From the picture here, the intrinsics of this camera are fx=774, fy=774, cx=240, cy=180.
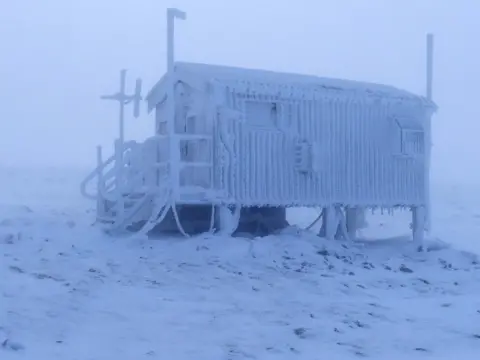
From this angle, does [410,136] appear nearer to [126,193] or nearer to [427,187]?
[427,187]

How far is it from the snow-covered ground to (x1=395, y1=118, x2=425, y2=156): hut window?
11.5 ft

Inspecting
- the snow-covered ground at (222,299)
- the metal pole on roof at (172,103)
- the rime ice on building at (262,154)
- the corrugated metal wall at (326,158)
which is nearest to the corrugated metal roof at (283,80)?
the rime ice on building at (262,154)

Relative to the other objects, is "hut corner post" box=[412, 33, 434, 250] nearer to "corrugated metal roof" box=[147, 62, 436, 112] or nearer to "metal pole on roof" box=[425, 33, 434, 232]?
"metal pole on roof" box=[425, 33, 434, 232]

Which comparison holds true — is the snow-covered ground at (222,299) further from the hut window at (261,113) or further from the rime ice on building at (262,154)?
the hut window at (261,113)

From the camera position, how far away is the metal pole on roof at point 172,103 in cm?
1770

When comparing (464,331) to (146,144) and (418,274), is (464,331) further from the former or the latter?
(146,144)

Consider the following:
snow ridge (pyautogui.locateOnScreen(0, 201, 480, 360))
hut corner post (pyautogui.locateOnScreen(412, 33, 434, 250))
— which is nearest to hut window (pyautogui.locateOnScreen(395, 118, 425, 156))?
hut corner post (pyautogui.locateOnScreen(412, 33, 434, 250))

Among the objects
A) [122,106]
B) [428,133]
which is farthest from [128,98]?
[428,133]

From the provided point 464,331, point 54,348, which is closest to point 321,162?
point 464,331

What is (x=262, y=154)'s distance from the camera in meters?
19.2

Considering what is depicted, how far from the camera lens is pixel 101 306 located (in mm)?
→ 10961

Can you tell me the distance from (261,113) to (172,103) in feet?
7.89

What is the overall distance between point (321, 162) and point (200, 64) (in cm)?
411

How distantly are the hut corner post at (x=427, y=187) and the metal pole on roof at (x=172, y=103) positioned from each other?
25.9ft
